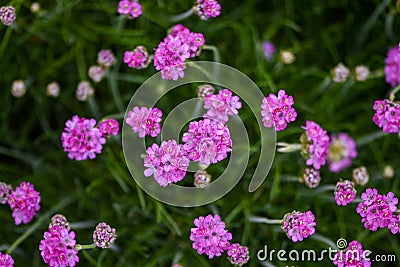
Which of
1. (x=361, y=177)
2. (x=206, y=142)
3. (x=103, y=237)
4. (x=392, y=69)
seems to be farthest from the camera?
(x=392, y=69)

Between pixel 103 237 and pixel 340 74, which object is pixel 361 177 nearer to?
pixel 340 74

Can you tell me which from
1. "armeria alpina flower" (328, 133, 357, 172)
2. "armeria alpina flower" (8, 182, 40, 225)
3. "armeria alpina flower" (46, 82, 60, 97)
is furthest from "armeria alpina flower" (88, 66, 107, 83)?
"armeria alpina flower" (328, 133, 357, 172)

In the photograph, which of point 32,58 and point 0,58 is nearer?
point 0,58

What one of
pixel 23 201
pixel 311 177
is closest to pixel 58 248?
pixel 23 201

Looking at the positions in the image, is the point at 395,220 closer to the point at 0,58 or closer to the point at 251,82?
the point at 251,82

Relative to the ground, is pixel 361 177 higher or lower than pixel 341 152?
higher

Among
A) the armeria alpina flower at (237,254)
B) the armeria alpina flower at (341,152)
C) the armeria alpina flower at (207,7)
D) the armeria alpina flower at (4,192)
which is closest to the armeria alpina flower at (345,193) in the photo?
the armeria alpina flower at (237,254)

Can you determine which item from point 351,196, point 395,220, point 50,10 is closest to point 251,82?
point 351,196
